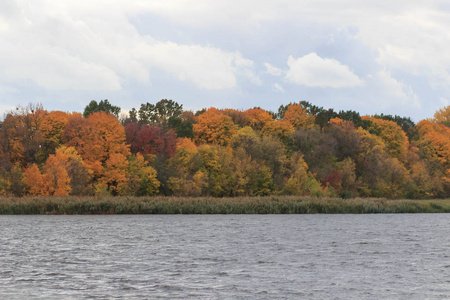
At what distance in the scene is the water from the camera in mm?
29781

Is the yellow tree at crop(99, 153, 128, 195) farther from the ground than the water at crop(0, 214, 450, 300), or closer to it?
farther from the ground

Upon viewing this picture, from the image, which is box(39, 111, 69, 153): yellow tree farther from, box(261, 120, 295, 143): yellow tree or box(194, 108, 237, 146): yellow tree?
box(261, 120, 295, 143): yellow tree

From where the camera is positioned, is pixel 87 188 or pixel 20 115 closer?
pixel 87 188

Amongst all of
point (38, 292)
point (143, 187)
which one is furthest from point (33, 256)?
point (143, 187)

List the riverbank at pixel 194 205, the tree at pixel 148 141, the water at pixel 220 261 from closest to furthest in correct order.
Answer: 1. the water at pixel 220 261
2. the riverbank at pixel 194 205
3. the tree at pixel 148 141

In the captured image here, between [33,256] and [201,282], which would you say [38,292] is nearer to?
[201,282]

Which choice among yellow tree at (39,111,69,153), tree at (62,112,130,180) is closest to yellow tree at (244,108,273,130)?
tree at (62,112,130,180)

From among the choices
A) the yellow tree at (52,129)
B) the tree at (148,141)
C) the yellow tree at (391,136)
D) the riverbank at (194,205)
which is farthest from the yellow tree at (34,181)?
the yellow tree at (391,136)

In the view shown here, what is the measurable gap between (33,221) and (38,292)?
48342mm

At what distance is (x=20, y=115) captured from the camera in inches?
4818

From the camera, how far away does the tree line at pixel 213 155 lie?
110m

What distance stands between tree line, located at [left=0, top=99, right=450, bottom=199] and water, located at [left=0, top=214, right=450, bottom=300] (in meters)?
38.8

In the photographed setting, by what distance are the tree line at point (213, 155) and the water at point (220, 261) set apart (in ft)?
127

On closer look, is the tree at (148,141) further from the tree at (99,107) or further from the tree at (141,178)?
Result: the tree at (99,107)
